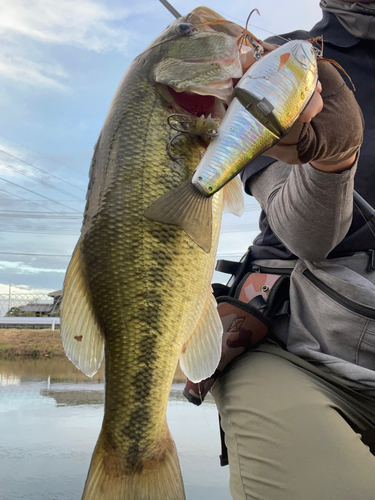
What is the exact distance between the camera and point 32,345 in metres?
9.14

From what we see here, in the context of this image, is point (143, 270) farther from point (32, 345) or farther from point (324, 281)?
point (32, 345)

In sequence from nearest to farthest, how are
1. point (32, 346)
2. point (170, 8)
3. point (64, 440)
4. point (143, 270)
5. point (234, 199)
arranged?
point (143, 270)
point (234, 199)
point (170, 8)
point (64, 440)
point (32, 346)

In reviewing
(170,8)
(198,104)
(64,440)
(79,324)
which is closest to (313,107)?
(198,104)

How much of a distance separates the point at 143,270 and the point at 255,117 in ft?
1.44

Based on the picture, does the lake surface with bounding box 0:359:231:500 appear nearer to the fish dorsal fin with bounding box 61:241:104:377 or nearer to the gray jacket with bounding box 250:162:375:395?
the gray jacket with bounding box 250:162:375:395

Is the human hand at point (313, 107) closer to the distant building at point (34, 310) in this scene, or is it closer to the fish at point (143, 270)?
the fish at point (143, 270)

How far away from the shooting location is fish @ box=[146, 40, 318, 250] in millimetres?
678

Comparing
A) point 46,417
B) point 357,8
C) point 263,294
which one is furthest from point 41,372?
point 357,8

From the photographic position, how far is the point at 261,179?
142 centimetres

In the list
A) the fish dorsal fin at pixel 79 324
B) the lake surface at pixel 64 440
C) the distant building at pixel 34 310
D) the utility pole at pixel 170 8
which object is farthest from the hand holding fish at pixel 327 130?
the distant building at pixel 34 310

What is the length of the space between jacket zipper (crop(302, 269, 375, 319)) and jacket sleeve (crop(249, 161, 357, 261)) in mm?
70

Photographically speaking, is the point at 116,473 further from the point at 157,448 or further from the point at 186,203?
the point at 186,203

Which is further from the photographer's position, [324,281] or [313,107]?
[324,281]

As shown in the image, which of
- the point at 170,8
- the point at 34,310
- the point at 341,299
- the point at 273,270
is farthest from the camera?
the point at 34,310
